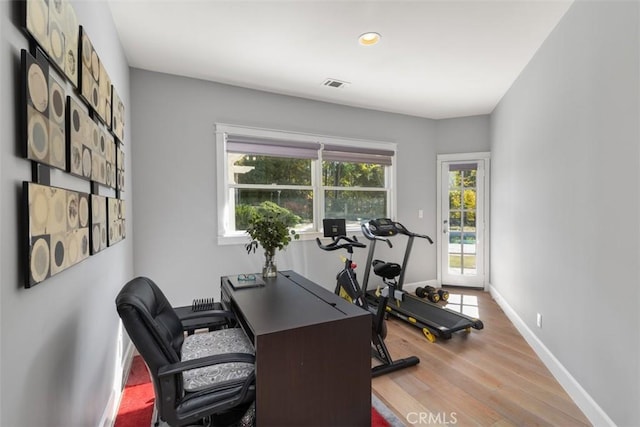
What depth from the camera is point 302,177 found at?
399 cm

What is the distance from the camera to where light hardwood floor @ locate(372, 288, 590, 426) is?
2006 millimetres

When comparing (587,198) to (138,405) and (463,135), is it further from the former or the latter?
(138,405)

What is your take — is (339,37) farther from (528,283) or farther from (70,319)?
(528,283)

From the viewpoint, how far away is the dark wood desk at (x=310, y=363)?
1374 mm

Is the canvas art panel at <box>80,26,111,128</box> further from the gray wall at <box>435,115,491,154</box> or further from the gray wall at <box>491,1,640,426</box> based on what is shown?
the gray wall at <box>435,115,491,154</box>

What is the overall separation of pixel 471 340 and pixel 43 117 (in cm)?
352

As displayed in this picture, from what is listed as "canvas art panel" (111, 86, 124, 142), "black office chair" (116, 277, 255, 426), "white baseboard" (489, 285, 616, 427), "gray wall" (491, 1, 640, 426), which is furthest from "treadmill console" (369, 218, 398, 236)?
"canvas art panel" (111, 86, 124, 142)

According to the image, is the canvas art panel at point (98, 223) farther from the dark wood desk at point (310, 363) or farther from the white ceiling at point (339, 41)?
the white ceiling at point (339, 41)

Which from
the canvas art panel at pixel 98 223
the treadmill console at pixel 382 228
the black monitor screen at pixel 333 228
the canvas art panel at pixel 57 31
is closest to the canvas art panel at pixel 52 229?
the canvas art panel at pixel 98 223

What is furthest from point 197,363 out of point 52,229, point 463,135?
point 463,135

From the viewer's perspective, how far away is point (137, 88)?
3084 millimetres

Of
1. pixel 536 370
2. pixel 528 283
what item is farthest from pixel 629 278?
pixel 528 283

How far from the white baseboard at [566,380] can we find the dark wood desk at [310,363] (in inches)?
57.2

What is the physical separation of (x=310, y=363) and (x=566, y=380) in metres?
2.04
